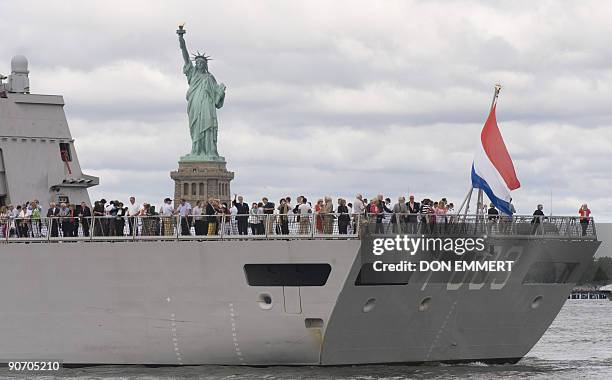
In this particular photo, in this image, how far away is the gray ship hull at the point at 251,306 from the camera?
120 ft

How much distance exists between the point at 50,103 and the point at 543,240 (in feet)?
54.8

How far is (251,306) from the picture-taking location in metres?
36.8

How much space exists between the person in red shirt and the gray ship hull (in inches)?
15.0

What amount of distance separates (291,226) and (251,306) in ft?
7.36

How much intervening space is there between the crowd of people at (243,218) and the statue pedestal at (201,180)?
38.0 m

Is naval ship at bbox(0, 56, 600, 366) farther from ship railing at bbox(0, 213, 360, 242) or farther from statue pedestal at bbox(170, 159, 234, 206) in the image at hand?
statue pedestal at bbox(170, 159, 234, 206)

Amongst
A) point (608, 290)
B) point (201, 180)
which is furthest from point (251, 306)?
point (608, 290)

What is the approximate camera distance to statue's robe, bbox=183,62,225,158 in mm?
82500

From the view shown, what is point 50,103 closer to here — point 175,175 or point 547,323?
point 547,323

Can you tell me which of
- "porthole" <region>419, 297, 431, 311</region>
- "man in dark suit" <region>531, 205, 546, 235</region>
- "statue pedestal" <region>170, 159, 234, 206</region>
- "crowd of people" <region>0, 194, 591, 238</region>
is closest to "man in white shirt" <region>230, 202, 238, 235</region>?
"crowd of people" <region>0, 194, 591, 238</region>

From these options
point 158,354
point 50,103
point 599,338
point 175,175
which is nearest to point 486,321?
point 158,354

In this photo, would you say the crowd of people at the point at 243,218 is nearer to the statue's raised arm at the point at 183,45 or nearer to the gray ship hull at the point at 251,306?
the gray ship hull at the point at 251,306

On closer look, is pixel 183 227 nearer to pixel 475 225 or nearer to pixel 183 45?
pixel 475 225

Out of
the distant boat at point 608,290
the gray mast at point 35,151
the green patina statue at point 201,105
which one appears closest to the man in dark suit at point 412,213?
the gray mast at point 35,151
